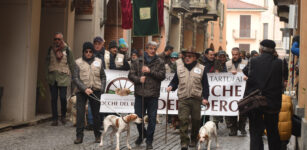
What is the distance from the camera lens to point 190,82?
427 inches

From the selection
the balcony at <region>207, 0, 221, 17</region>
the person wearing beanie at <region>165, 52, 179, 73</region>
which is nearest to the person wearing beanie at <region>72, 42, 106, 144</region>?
the person wearing beanie at <region>165, 52, 179, 73</region>

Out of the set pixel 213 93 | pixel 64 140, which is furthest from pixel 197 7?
pixel 64 140

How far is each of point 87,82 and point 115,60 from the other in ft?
9.48

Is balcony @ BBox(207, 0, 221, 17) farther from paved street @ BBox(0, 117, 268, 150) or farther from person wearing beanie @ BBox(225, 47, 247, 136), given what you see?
paved street @ BBox(0, 117, 268, 150)

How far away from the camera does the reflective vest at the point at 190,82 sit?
1080 centimetres

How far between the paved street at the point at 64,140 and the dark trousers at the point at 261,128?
7.49 ft

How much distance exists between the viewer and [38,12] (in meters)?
15.0

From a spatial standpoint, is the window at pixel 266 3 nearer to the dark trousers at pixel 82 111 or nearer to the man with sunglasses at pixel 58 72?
the man with sunglasses at pixel 58 72

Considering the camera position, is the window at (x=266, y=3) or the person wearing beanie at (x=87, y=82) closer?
the person wearing beanie at (x=87, y=82)

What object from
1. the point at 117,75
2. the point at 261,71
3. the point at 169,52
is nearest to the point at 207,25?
the point at 169,52

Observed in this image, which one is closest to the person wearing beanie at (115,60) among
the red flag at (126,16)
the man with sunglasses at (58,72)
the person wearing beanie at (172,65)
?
the red flag at (126,16)

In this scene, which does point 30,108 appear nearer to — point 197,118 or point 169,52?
point 169,52

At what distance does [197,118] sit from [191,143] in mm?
618

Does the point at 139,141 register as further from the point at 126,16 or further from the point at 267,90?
the point at 126,16
